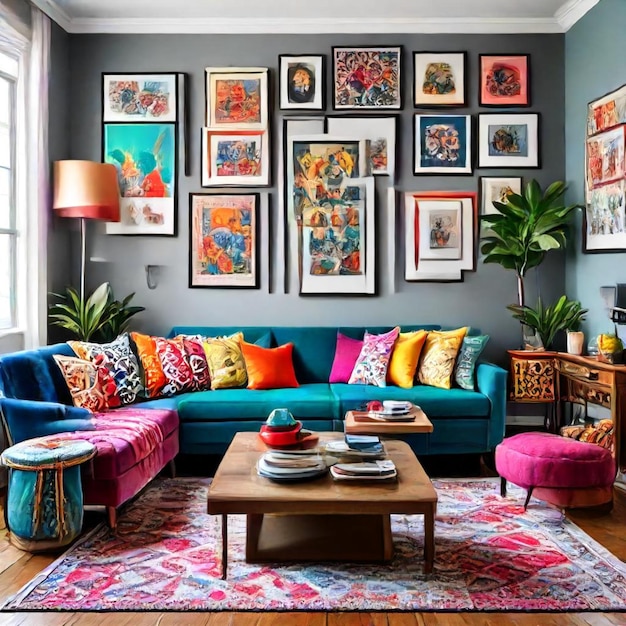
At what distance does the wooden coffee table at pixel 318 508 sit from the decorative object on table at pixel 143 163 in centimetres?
248

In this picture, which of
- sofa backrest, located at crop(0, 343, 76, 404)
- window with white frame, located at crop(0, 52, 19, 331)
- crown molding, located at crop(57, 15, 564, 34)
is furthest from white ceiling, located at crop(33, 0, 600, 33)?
sofa backrest, located at crop(0, 343, 76, 404)

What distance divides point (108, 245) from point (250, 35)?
196 centimetres

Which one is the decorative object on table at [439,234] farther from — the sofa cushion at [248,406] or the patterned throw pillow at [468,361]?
the sofa cushion at [248,406]

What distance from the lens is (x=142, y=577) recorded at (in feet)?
8.38

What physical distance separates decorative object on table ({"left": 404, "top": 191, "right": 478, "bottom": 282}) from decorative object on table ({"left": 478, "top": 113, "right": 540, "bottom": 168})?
1.09ft

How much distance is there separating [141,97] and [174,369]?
2191 mm

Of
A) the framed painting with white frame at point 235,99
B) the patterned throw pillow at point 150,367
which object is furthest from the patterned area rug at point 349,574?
the framed painting with white frame at point 235,99

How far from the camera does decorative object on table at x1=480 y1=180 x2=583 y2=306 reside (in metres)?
4.66

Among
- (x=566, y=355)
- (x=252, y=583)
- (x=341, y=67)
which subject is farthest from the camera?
(x=341, y=67)

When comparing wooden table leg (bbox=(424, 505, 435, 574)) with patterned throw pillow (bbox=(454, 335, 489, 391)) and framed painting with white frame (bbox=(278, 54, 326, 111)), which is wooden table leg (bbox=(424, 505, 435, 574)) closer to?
patterned throw pillow (bbox=(454, 335, 489, 391))

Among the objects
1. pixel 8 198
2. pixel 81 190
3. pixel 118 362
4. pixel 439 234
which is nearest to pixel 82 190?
pixel 81 190

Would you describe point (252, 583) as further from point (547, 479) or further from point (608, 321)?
point (608, 321)

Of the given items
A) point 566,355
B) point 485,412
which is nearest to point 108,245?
point 485,412

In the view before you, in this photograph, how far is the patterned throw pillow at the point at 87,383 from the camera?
3.71 metres
